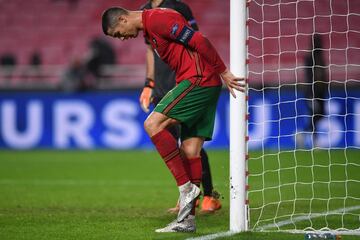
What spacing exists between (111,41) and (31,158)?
6.80 m

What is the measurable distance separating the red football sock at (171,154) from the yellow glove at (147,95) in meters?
Result: 1.63

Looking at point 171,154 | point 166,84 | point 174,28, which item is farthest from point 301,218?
point 174,28

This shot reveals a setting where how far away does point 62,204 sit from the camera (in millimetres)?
8516

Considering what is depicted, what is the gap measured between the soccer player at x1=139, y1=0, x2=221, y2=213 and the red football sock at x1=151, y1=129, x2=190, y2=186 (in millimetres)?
1398

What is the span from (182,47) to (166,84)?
1740 millimetres

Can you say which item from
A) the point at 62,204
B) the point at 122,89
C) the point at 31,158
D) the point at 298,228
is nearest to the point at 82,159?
the point at 31,158

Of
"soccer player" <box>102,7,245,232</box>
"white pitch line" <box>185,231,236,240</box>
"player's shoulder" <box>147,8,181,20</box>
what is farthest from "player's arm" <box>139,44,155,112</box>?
"white pitch line" <box>185,231,236,240</box>

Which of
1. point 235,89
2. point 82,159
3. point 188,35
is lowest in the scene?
point 82,159

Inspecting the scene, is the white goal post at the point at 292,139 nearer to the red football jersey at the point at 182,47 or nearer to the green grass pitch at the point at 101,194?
the green grass pitch at the point at 101,194

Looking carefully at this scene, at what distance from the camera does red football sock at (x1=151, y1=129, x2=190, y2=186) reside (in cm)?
635

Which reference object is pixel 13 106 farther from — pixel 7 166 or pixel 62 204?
pixel 62 204

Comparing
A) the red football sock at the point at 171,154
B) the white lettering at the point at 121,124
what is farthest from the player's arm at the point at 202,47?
the white lettering at the point at 121,124

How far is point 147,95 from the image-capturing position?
26.3ft

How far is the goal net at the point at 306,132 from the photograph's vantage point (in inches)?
292
